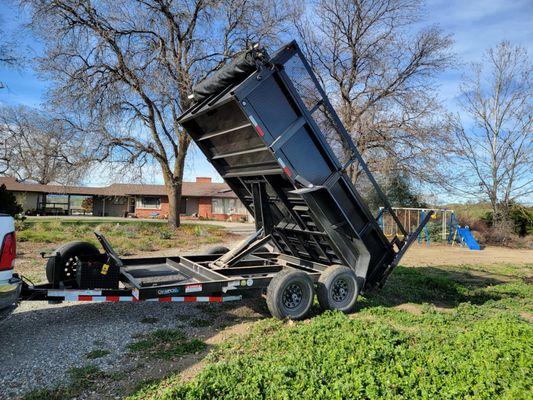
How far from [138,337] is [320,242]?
10.9 ft

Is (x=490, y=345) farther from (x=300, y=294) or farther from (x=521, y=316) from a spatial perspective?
(x=521, y=316)

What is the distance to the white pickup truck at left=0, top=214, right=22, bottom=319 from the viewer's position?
414 centimetres

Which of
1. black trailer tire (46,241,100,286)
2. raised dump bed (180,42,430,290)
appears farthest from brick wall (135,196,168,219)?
black trailer tire (46,241,100,286)

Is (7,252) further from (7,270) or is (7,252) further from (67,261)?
(67,261)

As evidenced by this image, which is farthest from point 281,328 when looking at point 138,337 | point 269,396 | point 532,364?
point 532,364

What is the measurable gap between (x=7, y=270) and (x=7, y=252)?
0.18 metres

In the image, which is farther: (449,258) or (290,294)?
(449,258)

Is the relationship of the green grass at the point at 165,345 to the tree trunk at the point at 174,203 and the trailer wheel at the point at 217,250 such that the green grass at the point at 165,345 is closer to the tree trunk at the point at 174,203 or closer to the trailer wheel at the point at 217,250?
the trailer wheel at the point at 217,250

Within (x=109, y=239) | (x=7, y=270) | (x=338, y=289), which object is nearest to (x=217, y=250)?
(x=338, y=289)

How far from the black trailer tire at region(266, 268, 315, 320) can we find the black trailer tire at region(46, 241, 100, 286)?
9.40 feet

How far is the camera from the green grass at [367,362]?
352 cm

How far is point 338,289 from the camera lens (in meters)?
→ 6.66

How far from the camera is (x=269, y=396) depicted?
3393 mm

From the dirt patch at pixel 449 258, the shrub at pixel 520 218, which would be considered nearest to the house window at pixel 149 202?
the dirt patch at pixel 449 258
